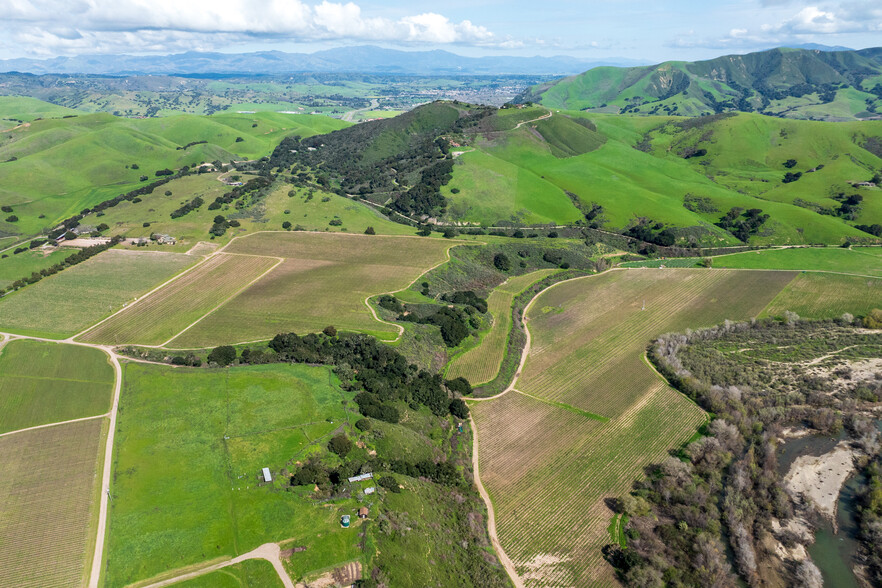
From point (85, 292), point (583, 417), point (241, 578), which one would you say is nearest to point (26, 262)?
point (85, 292)

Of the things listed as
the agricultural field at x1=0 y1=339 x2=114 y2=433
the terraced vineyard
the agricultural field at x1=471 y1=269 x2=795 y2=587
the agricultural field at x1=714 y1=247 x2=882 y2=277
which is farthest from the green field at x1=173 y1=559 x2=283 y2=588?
the agricultural field at x1=714 y1=247 x2=882 y2=277

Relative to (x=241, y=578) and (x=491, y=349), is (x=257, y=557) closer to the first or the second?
(x=241, y=578)

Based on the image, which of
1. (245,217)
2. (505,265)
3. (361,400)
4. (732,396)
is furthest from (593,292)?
(245,217)

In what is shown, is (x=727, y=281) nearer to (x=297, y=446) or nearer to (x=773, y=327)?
(x=773, y=327)

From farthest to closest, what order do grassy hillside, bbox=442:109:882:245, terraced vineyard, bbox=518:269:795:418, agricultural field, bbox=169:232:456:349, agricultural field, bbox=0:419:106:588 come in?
grassy hillside, bbox=442:109:882:245 → agricultural field, bbox=169:232:456:349 → terraced vineyard, bbox=518:269:795:418 → agricultural field, bbox=0:419:106:588

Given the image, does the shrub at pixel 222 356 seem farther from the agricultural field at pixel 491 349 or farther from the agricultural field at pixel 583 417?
the agricultural field at pixel 583 417

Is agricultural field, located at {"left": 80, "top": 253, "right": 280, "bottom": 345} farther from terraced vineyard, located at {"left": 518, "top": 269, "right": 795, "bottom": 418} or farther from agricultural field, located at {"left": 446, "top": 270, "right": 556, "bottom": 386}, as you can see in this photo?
terraced vineyard, located at {"left": 518, "top": 269, "right": 795, "bottom": 418}

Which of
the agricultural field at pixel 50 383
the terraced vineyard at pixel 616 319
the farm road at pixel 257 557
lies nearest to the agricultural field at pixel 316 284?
the agricultural field at pixel 50 383
